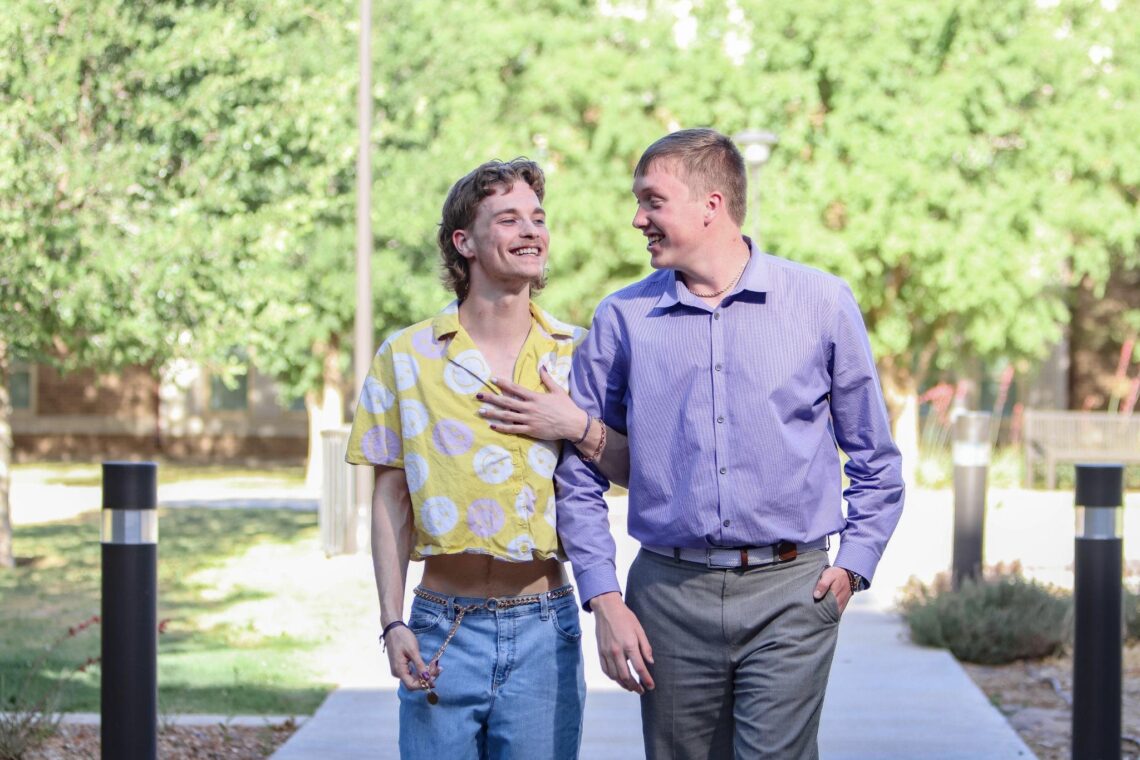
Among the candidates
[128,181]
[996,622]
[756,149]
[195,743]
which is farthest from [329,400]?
[195,743]

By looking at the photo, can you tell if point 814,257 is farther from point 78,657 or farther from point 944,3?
point 78,657

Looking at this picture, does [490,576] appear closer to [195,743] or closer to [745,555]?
[745,555]

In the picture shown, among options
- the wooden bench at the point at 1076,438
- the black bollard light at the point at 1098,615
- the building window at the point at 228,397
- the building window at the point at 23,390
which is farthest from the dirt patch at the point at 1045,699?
the building window at the point at 23,390

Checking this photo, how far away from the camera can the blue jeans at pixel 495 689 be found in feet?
11.4

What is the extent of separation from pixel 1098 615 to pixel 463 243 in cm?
274

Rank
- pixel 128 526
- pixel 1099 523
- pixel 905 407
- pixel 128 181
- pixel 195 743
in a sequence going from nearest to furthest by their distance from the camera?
pixel 128 526 < pixel 1099 523 < pixel 195 743 < pixel 128 181 < pixel 905 407

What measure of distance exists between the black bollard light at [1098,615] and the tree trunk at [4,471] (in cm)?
939

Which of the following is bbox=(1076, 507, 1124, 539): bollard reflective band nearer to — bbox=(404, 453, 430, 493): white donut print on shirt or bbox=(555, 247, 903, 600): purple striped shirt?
bbox=(555, 247, 903, 600): purple striped shirt

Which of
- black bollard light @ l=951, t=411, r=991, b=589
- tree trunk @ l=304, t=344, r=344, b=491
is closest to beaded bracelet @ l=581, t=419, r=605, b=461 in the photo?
black bollard light @ l=951, t=411, r=991, b=589

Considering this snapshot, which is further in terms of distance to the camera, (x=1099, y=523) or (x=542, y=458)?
(x=1099, y=523)

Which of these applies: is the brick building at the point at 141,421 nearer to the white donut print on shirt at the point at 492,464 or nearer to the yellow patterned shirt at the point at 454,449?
the yellow patterned shirt at the point at 454,449

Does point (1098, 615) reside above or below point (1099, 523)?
below

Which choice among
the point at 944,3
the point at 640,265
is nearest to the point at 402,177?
the point at 640,265

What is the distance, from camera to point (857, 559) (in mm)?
3545
